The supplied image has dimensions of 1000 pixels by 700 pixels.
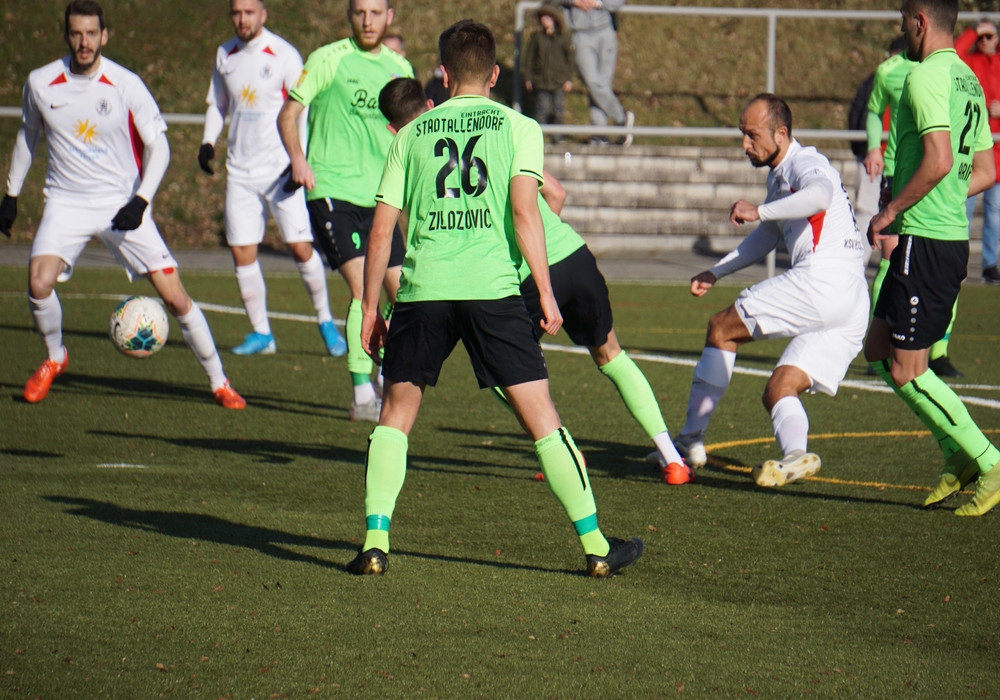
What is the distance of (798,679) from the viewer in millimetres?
3756

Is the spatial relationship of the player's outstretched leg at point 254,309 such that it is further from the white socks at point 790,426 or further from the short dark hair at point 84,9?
the white socks at point 790,426

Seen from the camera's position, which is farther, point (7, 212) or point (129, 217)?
point (7, 212)

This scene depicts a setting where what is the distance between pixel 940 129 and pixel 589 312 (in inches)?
68.6

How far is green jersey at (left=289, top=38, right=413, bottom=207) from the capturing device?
8.09 m

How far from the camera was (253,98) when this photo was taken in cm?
1019

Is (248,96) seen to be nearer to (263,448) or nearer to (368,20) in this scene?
(368,20)

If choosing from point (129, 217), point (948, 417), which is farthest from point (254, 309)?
point (948, 417)

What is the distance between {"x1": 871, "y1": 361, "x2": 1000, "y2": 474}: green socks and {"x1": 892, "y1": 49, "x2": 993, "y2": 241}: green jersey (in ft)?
2.22

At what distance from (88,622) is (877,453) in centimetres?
452

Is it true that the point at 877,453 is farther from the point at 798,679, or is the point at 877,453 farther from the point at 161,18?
the point at 161,18

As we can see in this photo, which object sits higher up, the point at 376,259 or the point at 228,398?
the point at 376,259

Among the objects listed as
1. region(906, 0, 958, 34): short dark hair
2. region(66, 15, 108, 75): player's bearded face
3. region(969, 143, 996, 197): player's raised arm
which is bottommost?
region(969, 143, 996, 197): player's raised arm

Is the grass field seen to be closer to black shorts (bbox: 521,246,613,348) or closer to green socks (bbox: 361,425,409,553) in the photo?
green socks (bbox: 361,425,409,553)

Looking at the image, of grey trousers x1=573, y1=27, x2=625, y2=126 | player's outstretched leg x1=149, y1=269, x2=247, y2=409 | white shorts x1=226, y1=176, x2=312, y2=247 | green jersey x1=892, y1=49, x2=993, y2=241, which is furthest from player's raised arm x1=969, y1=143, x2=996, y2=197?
grey trousers x1=573, y1=27, x2=625, y2=126
